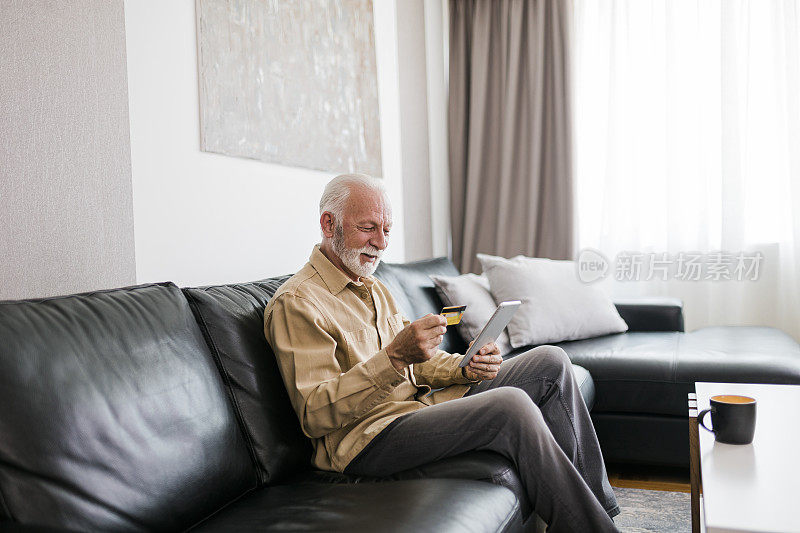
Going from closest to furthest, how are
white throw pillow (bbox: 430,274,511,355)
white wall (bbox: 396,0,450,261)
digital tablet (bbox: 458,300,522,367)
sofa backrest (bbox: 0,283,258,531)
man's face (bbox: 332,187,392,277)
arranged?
1. sofa backrest (bbox: 0,283,258,531)
2. digital tablet (bbox: 458,300,522,367)
3. man's face (bbox: 332,187,392,277)
4. white throw pillow (bbox: 430,274,511,355)
5. white wall (bbox: 396,0,450,261)

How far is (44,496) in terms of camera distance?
3.62 feet

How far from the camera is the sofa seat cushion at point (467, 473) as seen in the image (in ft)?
5.10

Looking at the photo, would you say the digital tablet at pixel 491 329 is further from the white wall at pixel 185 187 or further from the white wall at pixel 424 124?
the white wall at pixel 424 124

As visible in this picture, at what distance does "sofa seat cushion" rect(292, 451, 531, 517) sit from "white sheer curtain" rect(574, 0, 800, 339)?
2.95 meters

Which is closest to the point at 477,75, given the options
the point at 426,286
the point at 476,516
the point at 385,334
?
the point at 426,286

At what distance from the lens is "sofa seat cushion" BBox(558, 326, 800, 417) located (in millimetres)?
2504

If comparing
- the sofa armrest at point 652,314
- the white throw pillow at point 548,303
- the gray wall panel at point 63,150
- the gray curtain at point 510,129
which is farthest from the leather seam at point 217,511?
the gray curtain at point 510,129

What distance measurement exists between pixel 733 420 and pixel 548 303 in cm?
157

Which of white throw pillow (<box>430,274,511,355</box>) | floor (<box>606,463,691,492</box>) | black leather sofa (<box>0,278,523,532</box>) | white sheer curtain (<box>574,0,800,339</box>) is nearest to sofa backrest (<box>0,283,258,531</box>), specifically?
black leather sofa (<box>0,278,523,532</box>)

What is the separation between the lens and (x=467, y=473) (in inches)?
61.8

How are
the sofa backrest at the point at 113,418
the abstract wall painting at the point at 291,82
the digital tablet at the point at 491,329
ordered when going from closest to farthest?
the sofa backrest at the point at 113,418 → the digital tablet at the point at 491,329 → the abstract wall painting at the point at 291,82

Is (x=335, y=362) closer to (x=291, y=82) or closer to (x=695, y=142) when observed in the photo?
(x=291, y=82)

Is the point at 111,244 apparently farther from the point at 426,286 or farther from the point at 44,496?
the point at 426,286

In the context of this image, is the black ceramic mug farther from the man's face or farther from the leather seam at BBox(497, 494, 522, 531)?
the man's face
